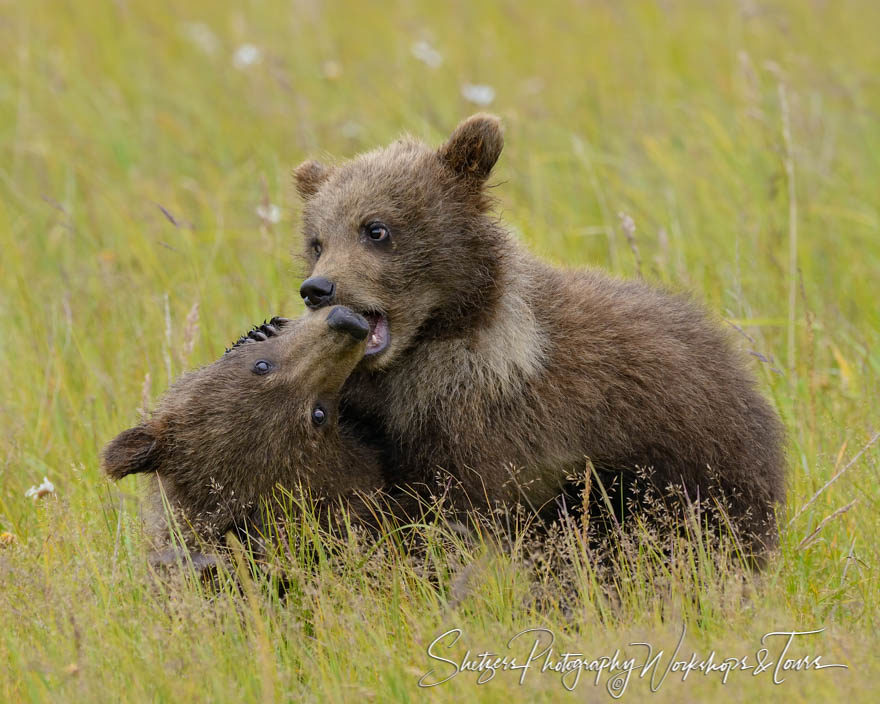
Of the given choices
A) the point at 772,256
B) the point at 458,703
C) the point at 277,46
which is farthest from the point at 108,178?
the point at 458,703

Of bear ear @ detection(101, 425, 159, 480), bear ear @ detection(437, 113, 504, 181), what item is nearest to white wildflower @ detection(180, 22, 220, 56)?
bear ear @ detection(437, 113, 504, 181)

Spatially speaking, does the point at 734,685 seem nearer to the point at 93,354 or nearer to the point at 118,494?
the point at 118,494

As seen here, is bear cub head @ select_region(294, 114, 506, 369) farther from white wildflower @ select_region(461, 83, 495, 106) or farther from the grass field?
white wildflower @ select_region(461, 83, 495, 106)

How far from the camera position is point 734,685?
10.3ft

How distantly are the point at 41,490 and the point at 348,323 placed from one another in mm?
1406

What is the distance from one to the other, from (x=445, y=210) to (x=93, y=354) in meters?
2.26

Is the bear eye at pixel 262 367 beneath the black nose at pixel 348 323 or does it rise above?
beneath

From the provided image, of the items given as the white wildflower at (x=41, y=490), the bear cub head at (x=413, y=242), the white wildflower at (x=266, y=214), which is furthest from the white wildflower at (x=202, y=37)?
the white wildflower at (x=41, y=490)

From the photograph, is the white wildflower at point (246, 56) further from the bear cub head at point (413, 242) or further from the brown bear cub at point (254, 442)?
the brown bear cub at point (254, 442)

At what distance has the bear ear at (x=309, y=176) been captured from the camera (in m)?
5.06

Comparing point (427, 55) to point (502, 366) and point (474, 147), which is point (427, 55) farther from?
point (502, 366)

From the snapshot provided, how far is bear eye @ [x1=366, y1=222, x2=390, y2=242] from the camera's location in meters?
4.57

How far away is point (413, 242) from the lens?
4.55 m

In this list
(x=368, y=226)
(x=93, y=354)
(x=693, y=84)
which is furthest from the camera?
(x=693, y=84)
